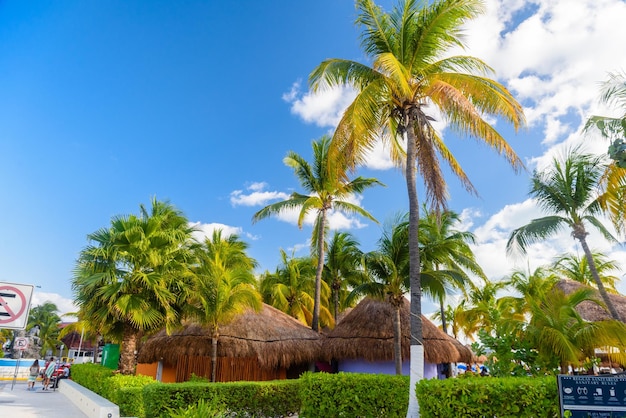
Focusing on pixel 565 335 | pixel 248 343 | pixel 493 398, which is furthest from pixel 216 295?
pixel 565 335

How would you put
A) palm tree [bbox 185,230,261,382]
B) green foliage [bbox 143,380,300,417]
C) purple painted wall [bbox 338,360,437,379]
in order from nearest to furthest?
1. green foliage [bbox 143,380,300,417]
2. palm tree [bbox 185,230,261,382]
3. purple painted wall [bbox 338,360,437,379]

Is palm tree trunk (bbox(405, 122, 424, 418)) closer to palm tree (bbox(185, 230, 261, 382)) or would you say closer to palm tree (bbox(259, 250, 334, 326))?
palm tree (bbox(185, 230, 261, 382))

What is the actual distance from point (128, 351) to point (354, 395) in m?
7.91

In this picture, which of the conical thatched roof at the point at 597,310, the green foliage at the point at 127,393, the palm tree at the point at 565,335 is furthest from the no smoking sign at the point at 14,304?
the conical thatched roof at the point at 597,310

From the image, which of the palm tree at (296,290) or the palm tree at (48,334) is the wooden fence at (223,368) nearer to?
the palm tree at (296,290)

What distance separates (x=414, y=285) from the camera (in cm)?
1003

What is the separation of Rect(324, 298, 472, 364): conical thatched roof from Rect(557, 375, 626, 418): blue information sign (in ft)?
35.6

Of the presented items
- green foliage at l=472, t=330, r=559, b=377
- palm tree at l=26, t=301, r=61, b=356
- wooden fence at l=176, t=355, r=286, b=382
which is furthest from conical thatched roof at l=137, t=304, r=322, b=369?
palm tree at l=26, t=301, r=61, b=356

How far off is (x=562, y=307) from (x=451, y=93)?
17.4 feet

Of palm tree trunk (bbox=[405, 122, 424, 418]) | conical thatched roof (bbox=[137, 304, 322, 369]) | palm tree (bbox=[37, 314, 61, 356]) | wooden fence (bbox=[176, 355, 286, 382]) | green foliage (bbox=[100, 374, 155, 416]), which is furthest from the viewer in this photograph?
palm tree (bbox=[37, 314, 61, 356])

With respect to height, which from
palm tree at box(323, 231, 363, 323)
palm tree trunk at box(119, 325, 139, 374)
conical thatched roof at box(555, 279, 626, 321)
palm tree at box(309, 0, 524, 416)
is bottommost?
palm tree trunk at box(119, 325, 139, 374)

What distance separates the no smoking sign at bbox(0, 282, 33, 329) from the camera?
13.0 feet

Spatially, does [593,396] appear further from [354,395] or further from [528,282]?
[528,282]

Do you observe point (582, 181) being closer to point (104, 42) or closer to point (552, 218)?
point (552, 218)
